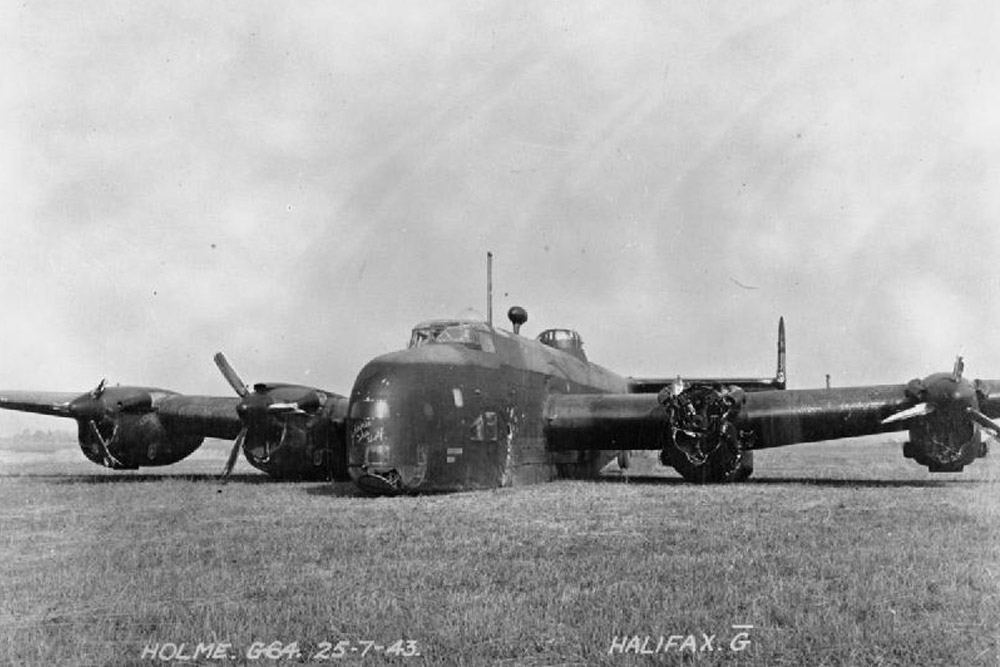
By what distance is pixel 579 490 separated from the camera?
2028 centimetres

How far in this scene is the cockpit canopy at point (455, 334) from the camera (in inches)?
822

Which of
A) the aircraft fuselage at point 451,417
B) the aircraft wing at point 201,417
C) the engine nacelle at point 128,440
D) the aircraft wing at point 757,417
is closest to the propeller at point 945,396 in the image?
the aircraft wing at point 757,417

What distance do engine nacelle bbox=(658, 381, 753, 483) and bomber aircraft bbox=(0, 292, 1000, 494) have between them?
33 millimetres

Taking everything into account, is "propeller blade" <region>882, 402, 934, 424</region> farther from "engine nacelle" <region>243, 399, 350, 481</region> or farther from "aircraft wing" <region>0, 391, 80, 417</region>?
"aircraft wing" <region>0, 391, 80, 417</region>

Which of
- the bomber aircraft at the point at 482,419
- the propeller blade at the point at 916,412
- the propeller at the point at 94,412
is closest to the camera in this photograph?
the bomber aircraft at the point at 482,419

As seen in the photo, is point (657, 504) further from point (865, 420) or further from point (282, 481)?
point (282, 481)

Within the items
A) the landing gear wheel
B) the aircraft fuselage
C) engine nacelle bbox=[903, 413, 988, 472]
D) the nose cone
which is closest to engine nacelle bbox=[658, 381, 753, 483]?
the landing gear wheel

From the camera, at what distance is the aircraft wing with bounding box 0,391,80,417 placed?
82.8 ft

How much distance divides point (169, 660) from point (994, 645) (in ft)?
19.7

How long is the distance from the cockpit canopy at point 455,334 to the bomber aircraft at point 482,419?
44mm

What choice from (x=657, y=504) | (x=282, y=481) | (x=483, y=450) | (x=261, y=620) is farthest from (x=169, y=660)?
(x=282, y=481)

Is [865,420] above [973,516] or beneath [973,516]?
above

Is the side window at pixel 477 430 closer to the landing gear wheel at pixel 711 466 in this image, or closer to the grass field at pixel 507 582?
the grass field at pixel 507 582

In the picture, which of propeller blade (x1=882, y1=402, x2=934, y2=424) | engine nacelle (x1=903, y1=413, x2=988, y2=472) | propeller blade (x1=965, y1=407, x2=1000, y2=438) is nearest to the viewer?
propeller blade (x1=965, y1=407, x2=1000, y2=438)
